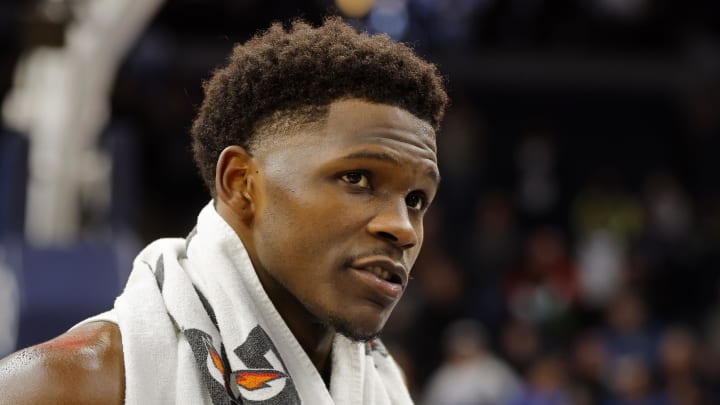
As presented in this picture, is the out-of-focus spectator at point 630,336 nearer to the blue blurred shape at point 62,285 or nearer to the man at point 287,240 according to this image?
the blue blurred shape at point 62,285

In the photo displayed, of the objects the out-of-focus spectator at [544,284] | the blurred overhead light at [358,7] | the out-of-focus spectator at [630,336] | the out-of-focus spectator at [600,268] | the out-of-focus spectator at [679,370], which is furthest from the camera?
the out-of-focus spectator at [600,268]

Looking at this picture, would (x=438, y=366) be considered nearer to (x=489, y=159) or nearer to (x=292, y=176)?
(x=489, y=159)

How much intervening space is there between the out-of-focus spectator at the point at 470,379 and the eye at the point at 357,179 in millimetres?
6482

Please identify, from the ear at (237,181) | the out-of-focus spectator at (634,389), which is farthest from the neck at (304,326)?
the out-of-focus spectator at (634,389)

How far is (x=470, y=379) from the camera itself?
8570 mm

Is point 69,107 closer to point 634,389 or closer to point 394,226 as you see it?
point 394,226

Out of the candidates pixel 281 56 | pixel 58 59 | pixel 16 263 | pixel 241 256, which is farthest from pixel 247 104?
pixel 58 59

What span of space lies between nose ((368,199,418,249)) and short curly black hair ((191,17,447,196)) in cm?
23

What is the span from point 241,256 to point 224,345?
22cm

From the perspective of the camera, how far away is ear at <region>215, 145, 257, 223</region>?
2.26 m

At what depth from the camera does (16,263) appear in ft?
15.9

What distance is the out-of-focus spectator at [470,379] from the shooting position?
849 centimetres

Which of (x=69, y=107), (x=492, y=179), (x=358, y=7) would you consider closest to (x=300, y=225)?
(x=69, y=107)

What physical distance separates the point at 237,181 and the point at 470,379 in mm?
6570
